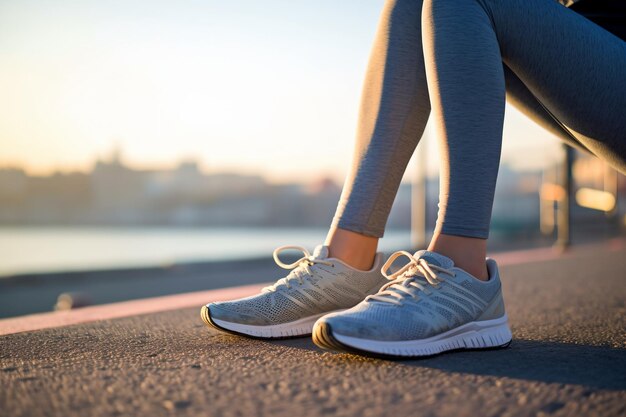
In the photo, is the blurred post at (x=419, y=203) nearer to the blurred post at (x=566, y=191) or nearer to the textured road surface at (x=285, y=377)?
the blurred post at (x=566, y=191)

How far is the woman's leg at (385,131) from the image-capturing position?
1160mm

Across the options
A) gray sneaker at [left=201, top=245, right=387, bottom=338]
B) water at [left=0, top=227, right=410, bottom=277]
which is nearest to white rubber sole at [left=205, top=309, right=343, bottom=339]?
gray sneaker at [left=201, top=245, right=387, bottom=338]

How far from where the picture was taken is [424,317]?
3.16 feet

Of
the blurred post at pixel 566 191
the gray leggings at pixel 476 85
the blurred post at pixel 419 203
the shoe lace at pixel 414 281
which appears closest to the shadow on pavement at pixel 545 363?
the shoe lace at pixel 414 281

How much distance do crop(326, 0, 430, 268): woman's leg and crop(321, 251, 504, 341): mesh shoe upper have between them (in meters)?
0.15

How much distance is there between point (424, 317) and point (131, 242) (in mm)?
71486

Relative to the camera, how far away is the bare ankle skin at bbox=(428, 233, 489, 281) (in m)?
1.03

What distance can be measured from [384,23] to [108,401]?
889 millimetres

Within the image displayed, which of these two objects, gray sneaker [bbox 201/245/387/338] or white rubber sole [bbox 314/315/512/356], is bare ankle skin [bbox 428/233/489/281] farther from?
gray sneaker [bbox 201/245/387/338]

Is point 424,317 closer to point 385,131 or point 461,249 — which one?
point 461,249

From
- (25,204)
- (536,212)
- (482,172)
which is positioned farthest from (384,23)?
(25,204)

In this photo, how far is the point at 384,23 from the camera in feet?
3.92

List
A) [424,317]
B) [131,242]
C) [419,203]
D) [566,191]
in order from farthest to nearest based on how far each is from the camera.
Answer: [131,242] → [419,203] → [566,191] → [424,317]

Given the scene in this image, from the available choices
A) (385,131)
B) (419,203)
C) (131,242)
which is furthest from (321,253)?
(131,242)
